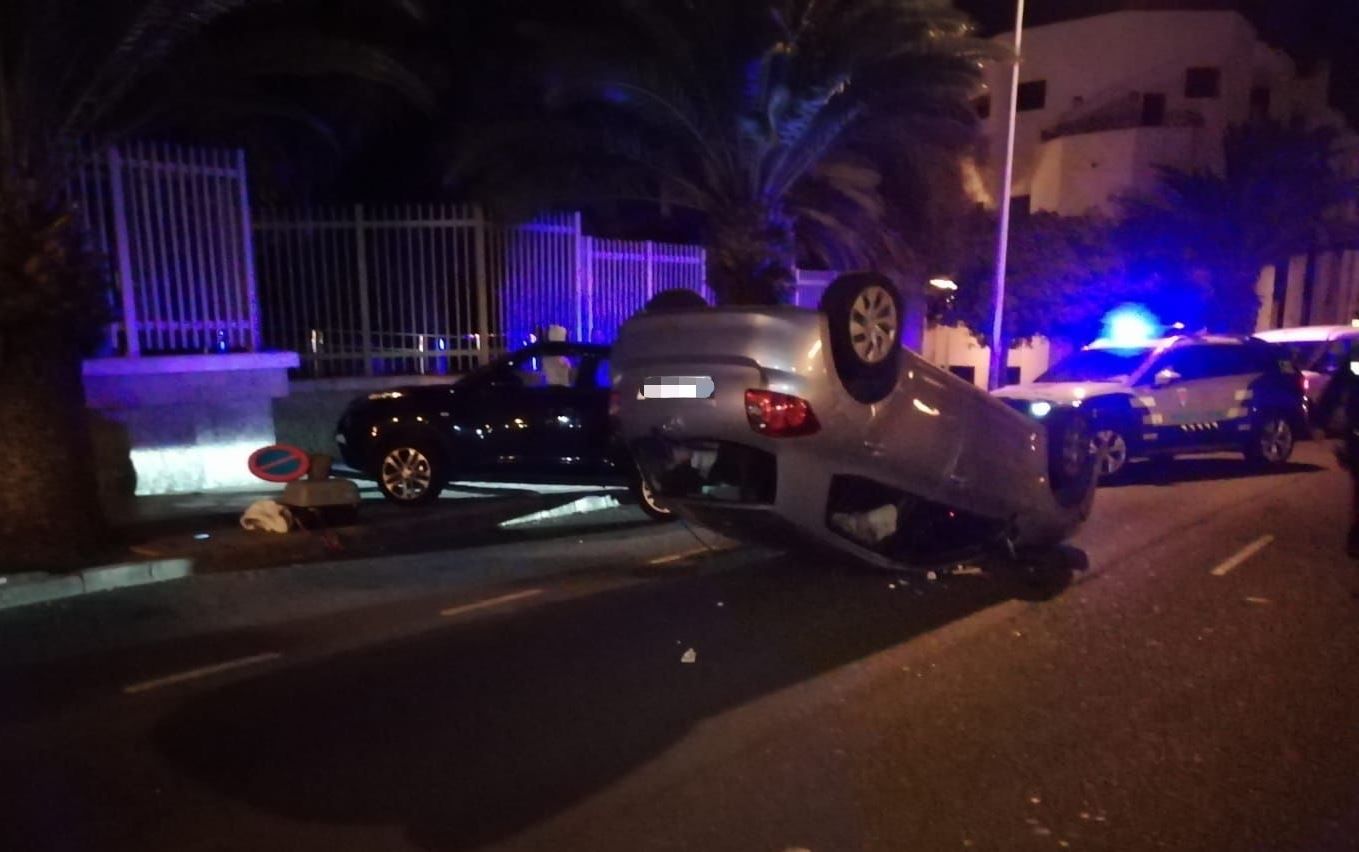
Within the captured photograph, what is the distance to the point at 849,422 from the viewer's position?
6035mm

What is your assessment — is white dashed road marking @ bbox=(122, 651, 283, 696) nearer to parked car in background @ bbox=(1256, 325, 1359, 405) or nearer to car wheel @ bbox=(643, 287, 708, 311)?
car wheel @ bbox=(643, 287, 708, 311)

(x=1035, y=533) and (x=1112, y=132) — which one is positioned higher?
(x=1112, y=132)

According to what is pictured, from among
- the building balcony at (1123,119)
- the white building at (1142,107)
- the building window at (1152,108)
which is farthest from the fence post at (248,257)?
the building window at (1152,108)

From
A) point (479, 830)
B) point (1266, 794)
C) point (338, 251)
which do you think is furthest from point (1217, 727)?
point (338, 251)

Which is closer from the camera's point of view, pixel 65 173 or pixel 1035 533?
pixel 1035 533

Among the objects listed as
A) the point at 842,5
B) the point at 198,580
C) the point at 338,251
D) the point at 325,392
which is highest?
the point at 842,5

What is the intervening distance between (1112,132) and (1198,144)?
2.80 m

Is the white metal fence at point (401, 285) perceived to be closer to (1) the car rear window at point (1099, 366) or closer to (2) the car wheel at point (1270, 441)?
(1) the car rear window at point (1099, 366)

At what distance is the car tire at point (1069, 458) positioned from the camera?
7.57m

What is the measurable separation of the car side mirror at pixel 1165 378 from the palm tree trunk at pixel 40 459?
422 inches

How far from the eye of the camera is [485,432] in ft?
33.1

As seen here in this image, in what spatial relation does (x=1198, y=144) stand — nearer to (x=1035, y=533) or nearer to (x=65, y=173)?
(x=1035, y=533)

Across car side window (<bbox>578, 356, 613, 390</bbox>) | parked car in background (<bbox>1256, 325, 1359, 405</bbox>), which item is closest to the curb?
car side window (<bbox>578, 356, 613, 390</bbox>)

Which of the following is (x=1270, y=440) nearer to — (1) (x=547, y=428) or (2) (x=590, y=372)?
(2) (x=590, y=372)
